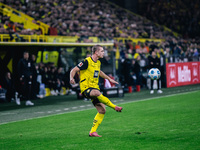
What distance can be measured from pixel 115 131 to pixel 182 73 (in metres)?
16.2

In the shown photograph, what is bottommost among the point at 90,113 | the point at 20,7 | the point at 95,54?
the point at 90,113

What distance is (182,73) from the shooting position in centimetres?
2416

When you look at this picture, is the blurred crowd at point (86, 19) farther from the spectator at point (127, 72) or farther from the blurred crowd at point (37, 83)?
the blurred crowd at point (37, 83)

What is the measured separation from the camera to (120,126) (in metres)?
9.52

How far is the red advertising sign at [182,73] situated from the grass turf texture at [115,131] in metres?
10.6

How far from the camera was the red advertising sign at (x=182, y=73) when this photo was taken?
76.4ft

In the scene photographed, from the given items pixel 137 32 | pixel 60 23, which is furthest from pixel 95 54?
pixel 137 32

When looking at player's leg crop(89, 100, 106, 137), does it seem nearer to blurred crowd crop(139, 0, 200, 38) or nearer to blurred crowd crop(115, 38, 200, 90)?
blurred crowd crop(115, 38, 200, 90)

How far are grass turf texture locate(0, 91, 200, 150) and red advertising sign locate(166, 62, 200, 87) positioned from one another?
1062 cm

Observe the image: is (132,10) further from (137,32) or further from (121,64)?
(121,64)

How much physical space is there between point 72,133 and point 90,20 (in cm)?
2416

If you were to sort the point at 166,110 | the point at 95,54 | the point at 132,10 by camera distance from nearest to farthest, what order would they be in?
the point at 95,54
the point at 166,110
the point at 132,10

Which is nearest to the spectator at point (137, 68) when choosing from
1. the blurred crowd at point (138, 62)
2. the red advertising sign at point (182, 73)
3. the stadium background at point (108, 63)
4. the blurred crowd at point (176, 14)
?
the blurred crowd at point (138, 62)

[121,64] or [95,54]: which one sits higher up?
[95,54]
